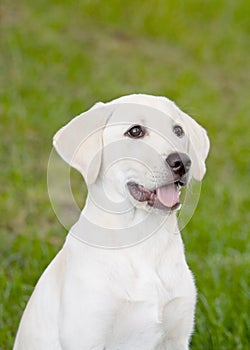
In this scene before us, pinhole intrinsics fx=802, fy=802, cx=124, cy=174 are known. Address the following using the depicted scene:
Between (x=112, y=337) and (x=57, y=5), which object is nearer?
(x=112, y=337)

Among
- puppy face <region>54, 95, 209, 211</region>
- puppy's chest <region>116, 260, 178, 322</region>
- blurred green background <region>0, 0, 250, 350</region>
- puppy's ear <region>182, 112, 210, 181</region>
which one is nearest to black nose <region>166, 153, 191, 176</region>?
puppy face <region>54, 95, 209, 211</region>

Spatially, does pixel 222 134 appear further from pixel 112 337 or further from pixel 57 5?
pixel 112 337

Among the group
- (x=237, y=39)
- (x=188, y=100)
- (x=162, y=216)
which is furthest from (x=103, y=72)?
(x=162, y=216)

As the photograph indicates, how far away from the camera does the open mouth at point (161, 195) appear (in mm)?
3061

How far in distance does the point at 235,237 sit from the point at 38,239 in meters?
1.48

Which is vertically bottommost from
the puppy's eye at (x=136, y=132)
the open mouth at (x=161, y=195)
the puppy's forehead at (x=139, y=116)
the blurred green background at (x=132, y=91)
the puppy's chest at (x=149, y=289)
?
the blurred green background at (x=132, y=91)

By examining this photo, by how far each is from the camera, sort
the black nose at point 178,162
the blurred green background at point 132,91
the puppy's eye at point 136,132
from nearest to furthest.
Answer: the black nose at point 178,162
the puppy's eye at point 136,132
the blurred green background at point 132,91

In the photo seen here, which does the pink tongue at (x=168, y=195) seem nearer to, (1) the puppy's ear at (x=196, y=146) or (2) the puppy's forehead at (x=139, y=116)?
(1) the puppy's ear at (x=196, y=146)

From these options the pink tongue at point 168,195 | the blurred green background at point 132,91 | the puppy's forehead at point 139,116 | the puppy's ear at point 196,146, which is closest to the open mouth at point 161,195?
the pink tongue at point 168,195

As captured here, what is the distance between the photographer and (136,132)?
310cm

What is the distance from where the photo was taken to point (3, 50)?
8664 mm

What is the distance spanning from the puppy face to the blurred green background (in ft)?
3.72

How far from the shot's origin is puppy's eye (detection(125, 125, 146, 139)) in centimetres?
310

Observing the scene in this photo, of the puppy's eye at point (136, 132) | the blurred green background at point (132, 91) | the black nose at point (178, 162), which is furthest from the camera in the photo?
the blurred green background at point (132, 91)
